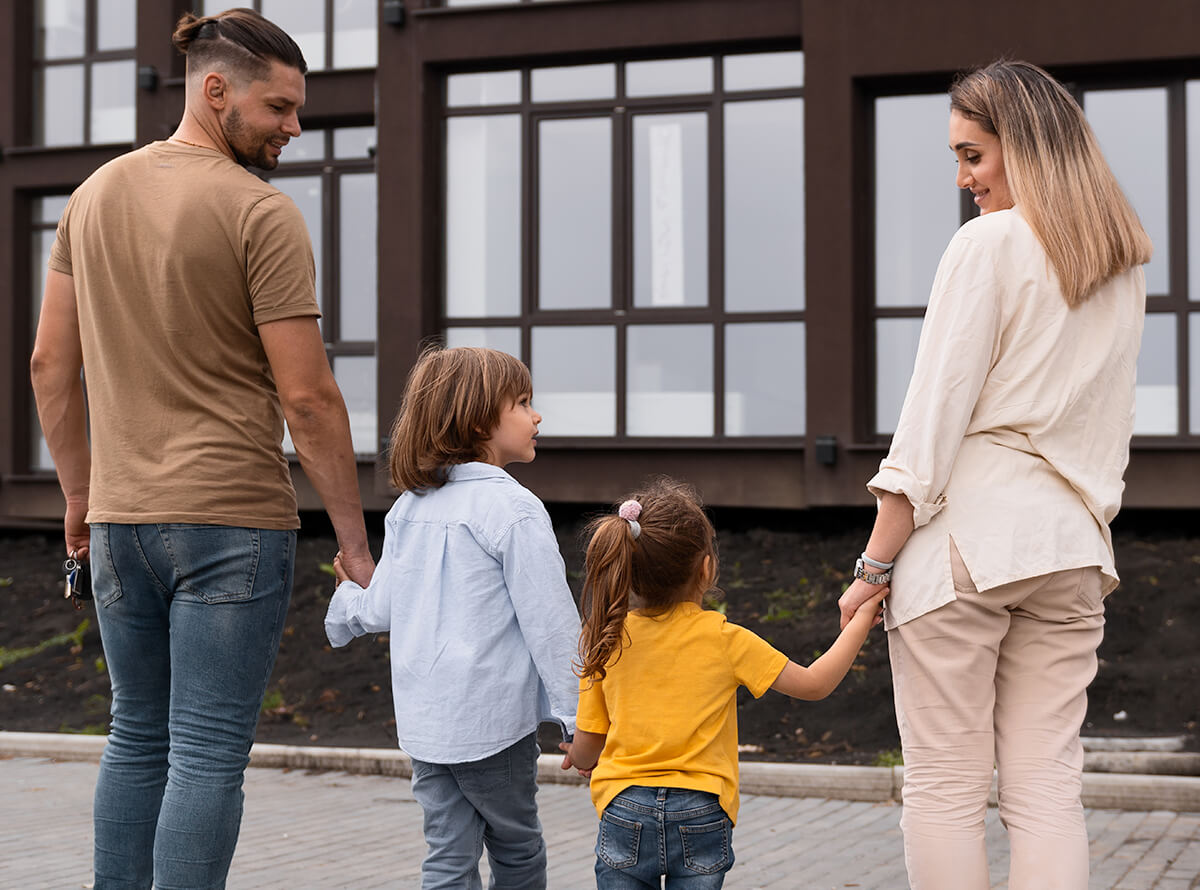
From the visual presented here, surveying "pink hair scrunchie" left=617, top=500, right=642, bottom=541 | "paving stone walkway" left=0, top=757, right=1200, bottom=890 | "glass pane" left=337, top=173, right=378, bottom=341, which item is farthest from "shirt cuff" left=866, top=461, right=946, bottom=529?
"glass pane" left=337, top=173, right=378, bottom=341

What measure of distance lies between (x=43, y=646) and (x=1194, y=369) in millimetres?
10020

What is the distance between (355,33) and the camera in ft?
53.9

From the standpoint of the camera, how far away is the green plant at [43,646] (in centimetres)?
1135

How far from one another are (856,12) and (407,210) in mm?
4796

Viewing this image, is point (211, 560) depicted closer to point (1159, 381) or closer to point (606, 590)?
point (606, 590)

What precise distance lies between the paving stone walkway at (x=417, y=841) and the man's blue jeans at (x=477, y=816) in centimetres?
194

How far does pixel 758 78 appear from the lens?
14359mm

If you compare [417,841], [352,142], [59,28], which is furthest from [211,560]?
[59,28]

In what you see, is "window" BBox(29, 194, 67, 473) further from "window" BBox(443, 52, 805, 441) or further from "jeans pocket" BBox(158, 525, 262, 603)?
"jeans pocket" BBox(158, 525, 262, 603)

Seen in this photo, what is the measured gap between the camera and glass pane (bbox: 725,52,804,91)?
46.6ft

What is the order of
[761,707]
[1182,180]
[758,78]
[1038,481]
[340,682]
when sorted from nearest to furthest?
[1038,481]
[761,707]
[340,682]
[1182,180]
[758,78]

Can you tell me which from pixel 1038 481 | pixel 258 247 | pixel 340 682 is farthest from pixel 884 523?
pixel 340 682

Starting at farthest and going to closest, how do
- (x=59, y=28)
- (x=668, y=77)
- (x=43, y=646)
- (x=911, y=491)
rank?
(x=59, y=28)
(x=668, y=77)
(x=43, y=646)
(x=911, y=491)

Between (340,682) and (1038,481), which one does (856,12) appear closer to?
(340,682)
